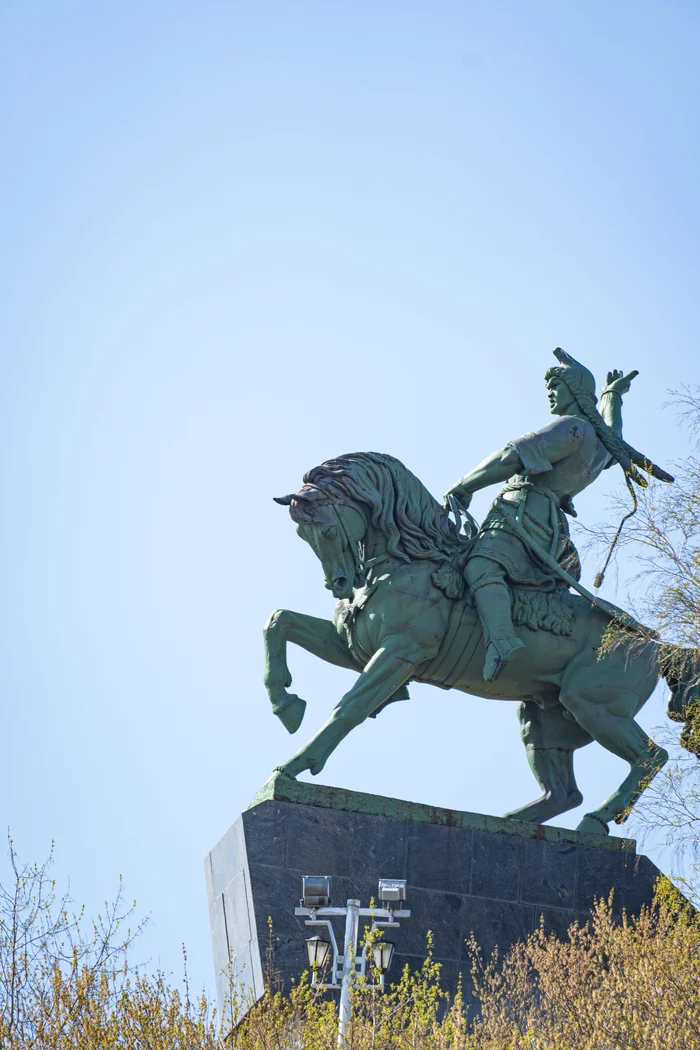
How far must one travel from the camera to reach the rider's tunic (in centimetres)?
1684

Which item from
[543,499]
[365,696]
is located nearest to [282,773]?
[365,696]

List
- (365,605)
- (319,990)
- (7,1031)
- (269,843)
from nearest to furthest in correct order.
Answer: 1. (7,1031)
2. (319,990)
3. (269,843)
4. (365,605)

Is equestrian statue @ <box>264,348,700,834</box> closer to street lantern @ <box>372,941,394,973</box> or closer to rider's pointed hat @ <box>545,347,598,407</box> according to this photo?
rider's pointed hat @ <box>545,347,598,407</box>

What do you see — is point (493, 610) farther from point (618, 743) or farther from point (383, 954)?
point (383, 954)

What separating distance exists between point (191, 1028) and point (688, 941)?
12.3ft

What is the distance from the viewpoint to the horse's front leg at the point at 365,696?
15.7 meters

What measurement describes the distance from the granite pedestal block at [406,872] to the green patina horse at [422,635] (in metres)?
0.57

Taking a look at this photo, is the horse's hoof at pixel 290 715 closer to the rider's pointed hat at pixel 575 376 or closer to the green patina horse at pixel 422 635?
the green patina horse at pixel 422 635

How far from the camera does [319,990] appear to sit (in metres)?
14.1

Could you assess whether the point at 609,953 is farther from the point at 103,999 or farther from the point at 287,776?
the point at 103,999

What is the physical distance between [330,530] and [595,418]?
2849mm

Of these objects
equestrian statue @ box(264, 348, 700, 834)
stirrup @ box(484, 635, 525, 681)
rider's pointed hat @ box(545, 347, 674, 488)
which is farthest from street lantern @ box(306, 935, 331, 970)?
rider's pointed hat @ box(545, 347, 674, 488)

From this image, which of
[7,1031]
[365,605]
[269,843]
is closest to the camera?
[7,1031]

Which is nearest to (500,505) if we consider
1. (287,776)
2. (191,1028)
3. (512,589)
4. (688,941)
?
(512,589)
